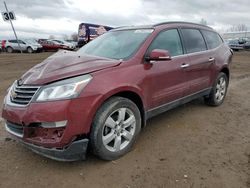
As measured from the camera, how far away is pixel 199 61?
474 centimetres

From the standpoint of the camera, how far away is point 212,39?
5.52 m

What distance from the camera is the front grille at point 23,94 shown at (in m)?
2.92

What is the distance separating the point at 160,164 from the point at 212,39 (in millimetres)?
3386

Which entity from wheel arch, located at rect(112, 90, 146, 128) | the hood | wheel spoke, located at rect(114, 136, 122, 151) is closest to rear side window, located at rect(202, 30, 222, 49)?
wheel arch, located at rect(112, 90, 146, 128)

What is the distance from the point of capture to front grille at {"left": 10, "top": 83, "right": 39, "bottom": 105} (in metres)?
2.92

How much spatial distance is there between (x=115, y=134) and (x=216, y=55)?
317 cm

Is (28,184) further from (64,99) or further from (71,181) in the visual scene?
(64,99)

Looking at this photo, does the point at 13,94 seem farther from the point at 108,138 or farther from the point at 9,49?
the point at 9,49

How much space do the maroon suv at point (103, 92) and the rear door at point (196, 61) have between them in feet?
0.11

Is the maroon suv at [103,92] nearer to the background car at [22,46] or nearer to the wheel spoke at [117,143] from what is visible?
the wheel spoke at [117,143]

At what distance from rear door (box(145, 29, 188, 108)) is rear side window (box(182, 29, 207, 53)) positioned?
22cm

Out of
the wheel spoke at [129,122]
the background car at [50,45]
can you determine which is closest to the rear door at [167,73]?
the wheel spoke at [129,122]

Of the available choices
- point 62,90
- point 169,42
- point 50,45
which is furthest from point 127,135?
point 50,45

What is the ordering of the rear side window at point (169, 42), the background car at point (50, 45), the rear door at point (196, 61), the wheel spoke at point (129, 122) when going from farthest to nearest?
the background car at point (50, 45), the rear door at point (196, 61), the rear side window at point (169, 42), the wheel spoke at point (129, 122)
